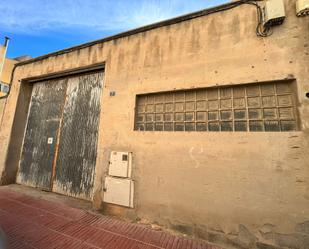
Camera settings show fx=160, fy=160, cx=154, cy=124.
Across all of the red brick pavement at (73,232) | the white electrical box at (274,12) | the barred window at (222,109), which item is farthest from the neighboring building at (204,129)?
the red brick pavement at (73,232)

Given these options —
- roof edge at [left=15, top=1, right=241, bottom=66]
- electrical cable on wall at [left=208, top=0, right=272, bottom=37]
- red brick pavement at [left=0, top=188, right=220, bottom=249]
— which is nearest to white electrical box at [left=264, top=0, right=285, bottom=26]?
electrical cable on wall at [left=208, top=0, right=272, bottom=37]

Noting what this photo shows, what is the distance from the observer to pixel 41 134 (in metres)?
5.23

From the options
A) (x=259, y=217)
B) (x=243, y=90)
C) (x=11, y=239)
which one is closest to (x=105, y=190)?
(x=11, y=239)

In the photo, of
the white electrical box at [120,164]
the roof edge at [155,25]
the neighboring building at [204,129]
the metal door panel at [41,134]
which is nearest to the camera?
the neighboring building at [204,129]

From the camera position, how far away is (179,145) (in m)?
3.04

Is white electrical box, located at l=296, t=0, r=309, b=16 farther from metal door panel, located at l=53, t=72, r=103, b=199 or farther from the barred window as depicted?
metal door panel, located at l=53, t=72, r=103, b=199

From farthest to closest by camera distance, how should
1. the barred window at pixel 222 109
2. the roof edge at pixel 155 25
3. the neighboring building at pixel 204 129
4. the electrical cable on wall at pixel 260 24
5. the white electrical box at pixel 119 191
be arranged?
the white electrical box at pixel 119 191 < the roof edge at pixel 155 25 < the electrical cable on wall at pixel 260 24 < the barred window at pixel 222 109 < the neighboring building at pixel 204 129

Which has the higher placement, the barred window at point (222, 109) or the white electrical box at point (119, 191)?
the barred window at point (222, 109)

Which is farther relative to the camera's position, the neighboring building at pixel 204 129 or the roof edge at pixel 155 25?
the roof edge at pixel 155 25

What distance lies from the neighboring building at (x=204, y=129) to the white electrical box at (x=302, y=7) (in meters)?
0.11

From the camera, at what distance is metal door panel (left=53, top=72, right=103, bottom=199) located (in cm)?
425

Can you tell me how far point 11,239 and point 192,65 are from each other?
4.22m

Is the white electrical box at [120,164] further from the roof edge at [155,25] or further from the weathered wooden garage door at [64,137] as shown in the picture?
the roof edge at [155,25]

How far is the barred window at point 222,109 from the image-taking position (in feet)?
8.55
